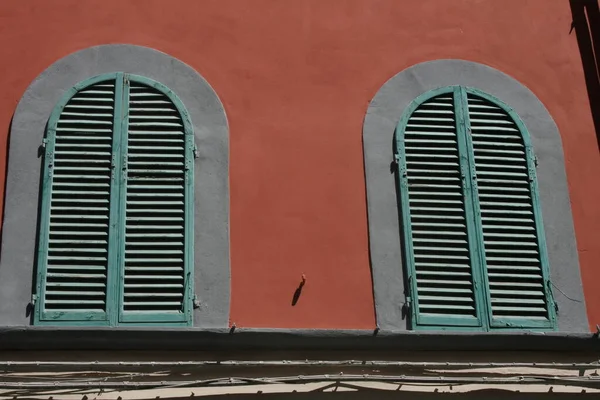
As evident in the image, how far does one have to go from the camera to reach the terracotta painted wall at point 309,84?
799 centimetres

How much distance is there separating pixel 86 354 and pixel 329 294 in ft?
5.74

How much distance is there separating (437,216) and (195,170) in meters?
1.82

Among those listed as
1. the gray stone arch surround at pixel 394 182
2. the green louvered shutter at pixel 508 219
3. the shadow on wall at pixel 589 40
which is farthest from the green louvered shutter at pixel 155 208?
the shadow on wall at pixel 589 40

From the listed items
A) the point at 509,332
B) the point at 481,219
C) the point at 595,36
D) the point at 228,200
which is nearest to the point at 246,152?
the point at 228,200

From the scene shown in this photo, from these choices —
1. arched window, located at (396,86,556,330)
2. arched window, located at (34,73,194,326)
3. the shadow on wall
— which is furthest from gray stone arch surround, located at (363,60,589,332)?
arched window, located at (34,73,194,326)

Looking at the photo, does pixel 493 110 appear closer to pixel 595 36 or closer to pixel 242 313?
pixel 595 36

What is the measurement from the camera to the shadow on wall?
8938mm

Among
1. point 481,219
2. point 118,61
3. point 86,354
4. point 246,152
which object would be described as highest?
point 118,61

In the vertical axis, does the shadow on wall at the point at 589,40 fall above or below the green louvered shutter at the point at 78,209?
above

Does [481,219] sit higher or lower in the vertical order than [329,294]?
higher

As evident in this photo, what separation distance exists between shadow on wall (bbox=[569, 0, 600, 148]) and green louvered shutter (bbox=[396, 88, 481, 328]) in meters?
1.17

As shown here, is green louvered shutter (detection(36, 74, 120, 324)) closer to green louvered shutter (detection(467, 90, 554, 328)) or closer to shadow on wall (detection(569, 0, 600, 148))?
green louvered shutter (detection(467, 90, 554, 328))

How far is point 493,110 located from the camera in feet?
28.6

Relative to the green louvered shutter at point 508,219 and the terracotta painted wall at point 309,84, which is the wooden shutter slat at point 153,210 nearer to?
the terracotta painted wall at point 309,84
